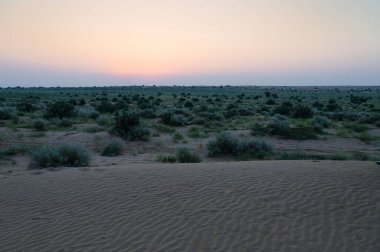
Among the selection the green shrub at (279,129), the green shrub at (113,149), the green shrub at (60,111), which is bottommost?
the green shrub at (113,149)

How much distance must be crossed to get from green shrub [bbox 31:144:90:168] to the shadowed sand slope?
44.4 inches

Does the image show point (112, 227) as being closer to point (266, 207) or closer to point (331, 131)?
point (266, 207)

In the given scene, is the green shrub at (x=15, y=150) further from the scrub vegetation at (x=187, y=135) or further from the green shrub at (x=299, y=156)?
the green shrub at (x=299, y=156)

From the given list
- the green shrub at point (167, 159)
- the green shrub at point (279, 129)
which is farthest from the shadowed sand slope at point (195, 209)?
the green shrub at point (279, 129)

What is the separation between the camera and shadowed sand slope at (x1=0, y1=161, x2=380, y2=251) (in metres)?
6.26

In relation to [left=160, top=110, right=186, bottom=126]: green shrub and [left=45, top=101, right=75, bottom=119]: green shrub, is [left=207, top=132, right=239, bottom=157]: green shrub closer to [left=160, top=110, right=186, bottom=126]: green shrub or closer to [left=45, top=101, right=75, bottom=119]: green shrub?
[left=160, top=110, right=186, bottom=126]: green shrub

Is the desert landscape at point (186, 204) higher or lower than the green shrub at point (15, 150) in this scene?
higher

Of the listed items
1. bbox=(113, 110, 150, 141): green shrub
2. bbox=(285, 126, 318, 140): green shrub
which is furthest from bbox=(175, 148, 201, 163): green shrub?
bbox=(285, 126, 318, 140): green shrub

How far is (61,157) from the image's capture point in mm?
12266

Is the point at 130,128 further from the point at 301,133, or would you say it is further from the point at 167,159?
the point at 301,133

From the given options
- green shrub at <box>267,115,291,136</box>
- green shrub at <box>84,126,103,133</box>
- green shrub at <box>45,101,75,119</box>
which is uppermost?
green shrub at <box>45,101,75,119</box>

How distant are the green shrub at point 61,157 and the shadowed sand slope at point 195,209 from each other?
3.70 feet

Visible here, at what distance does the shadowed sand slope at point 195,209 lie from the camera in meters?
6.26

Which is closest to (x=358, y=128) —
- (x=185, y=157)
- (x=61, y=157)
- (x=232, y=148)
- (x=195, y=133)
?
(x=195, y=133)
